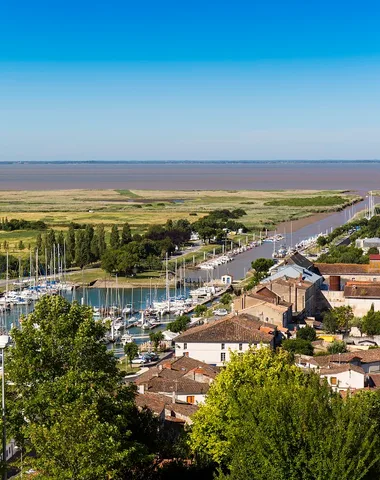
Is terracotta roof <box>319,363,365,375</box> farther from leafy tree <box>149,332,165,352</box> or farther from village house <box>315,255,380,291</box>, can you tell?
village house <box>315,255,380,291</box>

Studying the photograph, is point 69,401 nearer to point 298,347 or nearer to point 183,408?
point 183,408

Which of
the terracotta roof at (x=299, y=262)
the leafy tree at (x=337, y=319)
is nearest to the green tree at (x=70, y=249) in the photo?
the terracotta roof at (x=299, y=262)

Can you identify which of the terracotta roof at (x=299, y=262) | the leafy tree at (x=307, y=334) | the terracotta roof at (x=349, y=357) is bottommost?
the leafy tree at (x=307, y=334)

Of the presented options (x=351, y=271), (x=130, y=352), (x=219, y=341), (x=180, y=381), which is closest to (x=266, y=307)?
(x=219, y=341)

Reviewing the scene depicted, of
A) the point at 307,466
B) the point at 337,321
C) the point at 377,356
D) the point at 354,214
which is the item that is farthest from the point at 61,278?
the point at 354,214

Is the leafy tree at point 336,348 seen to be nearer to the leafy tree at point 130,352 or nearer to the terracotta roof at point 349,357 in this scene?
the terracotta roof at point 349,357

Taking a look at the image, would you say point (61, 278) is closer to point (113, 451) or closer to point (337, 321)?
point (337, 321)

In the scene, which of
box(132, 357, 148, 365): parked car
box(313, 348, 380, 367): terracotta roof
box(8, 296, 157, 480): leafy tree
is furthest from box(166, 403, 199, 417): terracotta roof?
box(132, 357, 148, 365): parked car
